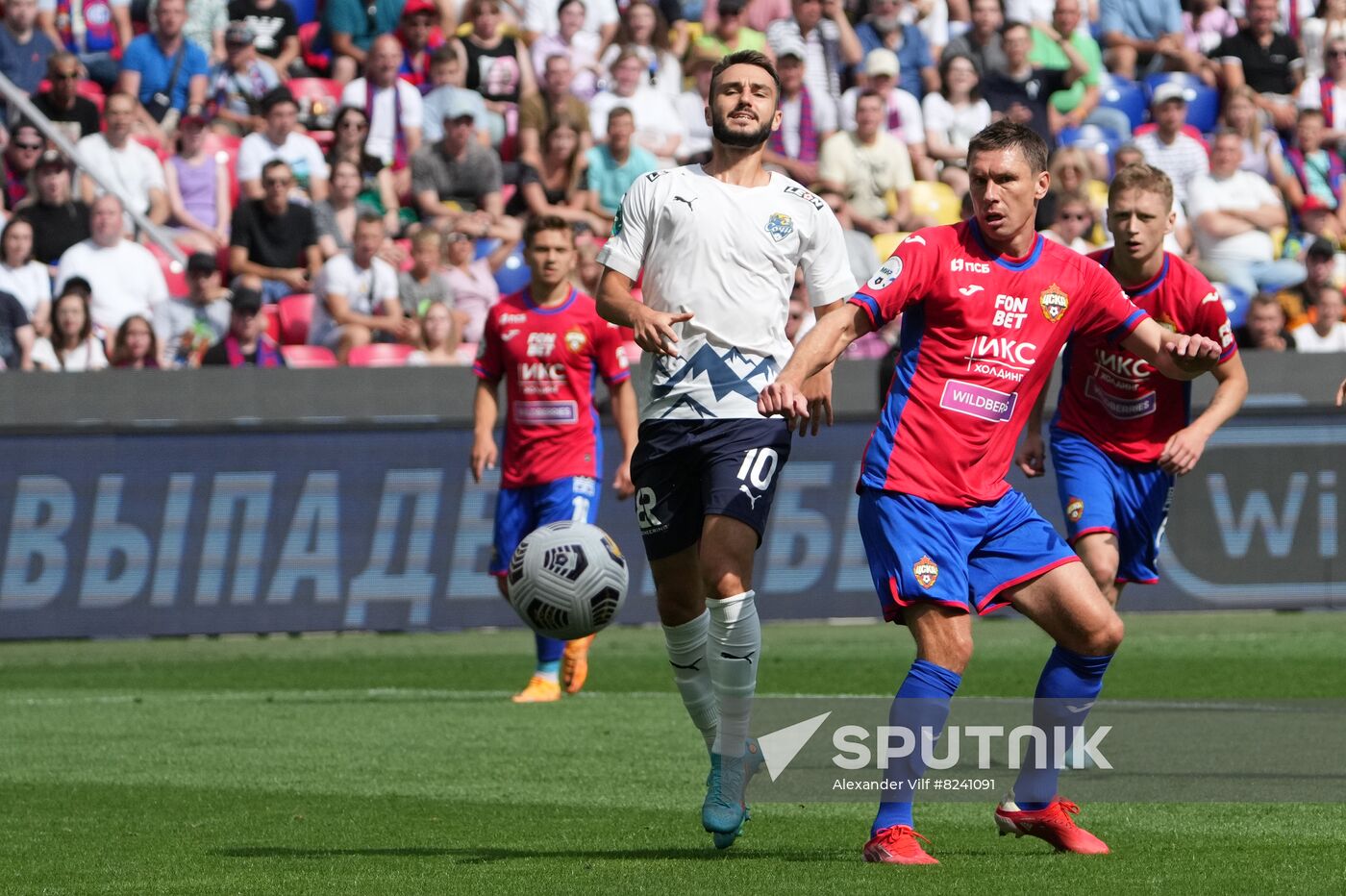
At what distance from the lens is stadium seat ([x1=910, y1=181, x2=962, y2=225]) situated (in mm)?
21125

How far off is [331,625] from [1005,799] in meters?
9.45

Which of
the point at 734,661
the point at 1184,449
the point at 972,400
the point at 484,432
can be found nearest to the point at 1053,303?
the point at 972,400

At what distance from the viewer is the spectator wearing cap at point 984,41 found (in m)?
22.5

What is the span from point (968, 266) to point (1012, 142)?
0.41 m

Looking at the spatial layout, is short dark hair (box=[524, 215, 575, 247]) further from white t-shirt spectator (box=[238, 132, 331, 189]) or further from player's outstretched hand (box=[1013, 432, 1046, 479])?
white t-shirt spectator (box=[238, 132, 331, 189])

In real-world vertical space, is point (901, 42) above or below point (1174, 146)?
above

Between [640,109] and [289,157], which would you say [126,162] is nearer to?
[289,157]

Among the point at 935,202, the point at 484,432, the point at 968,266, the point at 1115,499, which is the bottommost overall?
the point at 935,202

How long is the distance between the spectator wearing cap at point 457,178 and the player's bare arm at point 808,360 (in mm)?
13338

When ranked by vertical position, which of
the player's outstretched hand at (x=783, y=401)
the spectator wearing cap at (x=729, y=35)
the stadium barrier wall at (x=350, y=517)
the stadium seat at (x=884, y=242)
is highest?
the player's outstretched hand at (x=783, y=401)

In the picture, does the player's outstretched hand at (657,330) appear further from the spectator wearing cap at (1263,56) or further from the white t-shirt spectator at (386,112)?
the spectator wearing cap at (1263,56)

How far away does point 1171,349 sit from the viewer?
23.5 feet

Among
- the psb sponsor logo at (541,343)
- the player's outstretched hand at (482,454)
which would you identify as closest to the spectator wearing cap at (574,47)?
the psb sponsor logo at (541,343)

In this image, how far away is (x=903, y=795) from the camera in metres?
6.70
